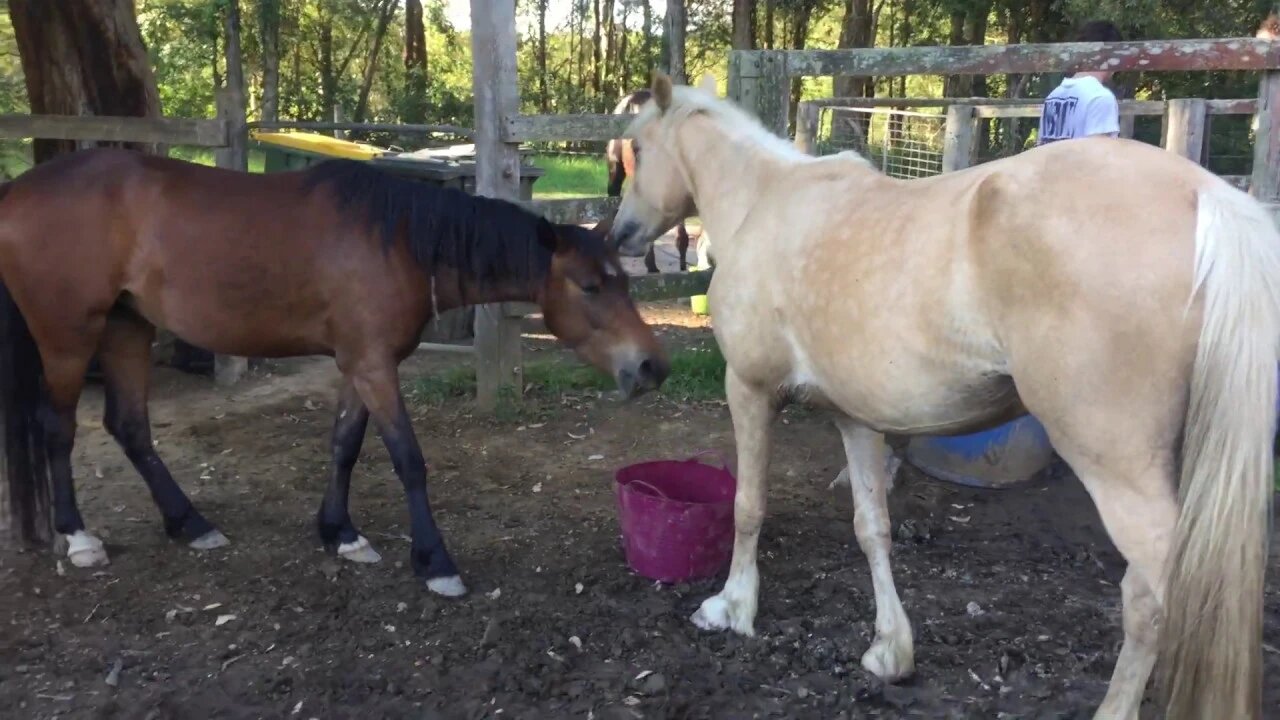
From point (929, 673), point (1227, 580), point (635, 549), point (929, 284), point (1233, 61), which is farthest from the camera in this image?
point (1233, 61)

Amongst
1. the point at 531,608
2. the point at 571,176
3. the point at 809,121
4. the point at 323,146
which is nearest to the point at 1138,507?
the point at 531,608

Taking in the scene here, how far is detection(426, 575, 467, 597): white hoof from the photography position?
11.4 ft

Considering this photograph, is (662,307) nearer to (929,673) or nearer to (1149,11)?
(929,673)

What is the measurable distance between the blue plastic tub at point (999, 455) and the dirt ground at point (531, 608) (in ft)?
0.28

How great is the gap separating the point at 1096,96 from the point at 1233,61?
71 cm

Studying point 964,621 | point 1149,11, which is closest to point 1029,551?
point 964,621

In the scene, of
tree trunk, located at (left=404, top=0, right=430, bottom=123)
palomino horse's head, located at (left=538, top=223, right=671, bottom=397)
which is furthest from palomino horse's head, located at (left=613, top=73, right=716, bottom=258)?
tree trunk, located at (left=404, top=0, right=430, bottom=123)

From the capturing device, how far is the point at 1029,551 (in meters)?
3.87

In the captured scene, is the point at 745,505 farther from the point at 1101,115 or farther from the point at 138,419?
the point at 138,419

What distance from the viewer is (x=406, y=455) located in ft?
11.8

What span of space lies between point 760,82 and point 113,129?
3704 mm

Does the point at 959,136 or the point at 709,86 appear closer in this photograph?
the point at 709,86

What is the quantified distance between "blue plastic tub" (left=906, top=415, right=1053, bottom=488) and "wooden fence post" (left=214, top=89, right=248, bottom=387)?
4264mm

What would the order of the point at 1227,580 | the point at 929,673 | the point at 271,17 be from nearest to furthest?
the point at 1227,580 → the point at 929,673 → the point at 271,17
